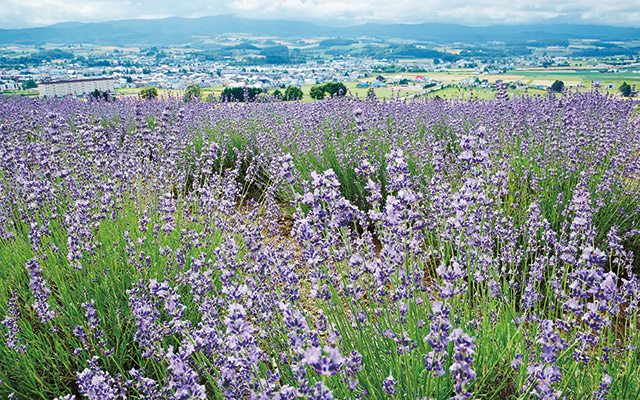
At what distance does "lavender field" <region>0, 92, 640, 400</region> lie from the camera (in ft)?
4.96

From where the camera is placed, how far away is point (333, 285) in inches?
80.4

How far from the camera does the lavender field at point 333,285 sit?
59.6 inches

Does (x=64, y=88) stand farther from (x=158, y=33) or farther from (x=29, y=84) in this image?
(x=158, y=33)

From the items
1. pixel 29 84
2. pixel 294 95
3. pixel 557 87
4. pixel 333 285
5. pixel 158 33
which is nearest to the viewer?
pixel 333 285

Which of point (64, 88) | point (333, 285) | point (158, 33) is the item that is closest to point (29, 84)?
point (64, 88)

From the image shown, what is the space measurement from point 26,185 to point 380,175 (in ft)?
11.8

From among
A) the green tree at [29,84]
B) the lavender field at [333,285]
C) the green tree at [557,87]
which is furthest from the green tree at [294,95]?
the green tree at [29,84]

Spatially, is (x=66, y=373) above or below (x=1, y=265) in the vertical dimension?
below

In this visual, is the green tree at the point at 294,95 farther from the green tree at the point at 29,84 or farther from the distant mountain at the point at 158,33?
the distant mountain at the point at 158,33

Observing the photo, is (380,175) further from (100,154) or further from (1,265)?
(1,265)

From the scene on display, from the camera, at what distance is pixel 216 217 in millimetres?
3439

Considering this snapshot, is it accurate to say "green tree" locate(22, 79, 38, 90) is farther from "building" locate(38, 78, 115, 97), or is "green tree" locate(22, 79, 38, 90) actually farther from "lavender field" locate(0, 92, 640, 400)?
"lavender field" locate(0, 92, 640, 400)

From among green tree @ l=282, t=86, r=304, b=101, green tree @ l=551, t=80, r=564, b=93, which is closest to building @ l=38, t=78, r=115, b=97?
green tree @ l=282, t=86, r=304, b=101

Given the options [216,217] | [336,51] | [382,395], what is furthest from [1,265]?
[336,51]
